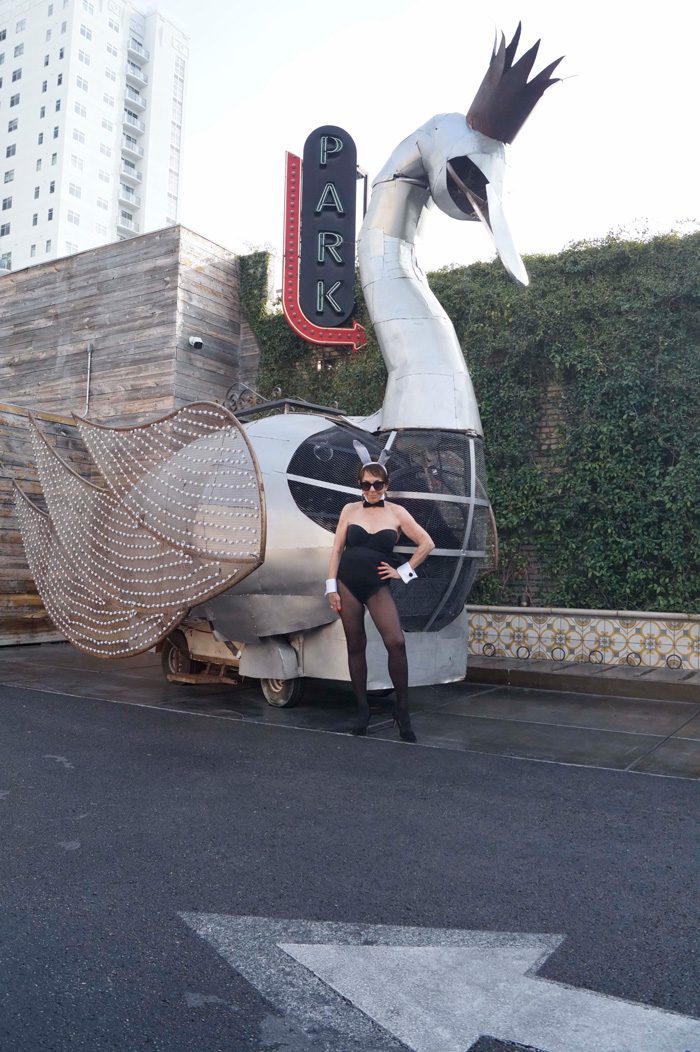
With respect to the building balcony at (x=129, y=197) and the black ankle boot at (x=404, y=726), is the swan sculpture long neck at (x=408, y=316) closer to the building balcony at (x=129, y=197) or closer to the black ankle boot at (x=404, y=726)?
the black ankle boot at (x=404, y=726)

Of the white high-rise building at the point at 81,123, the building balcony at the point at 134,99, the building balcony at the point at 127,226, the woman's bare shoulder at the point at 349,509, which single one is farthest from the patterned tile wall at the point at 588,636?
the building balcony at the point at 134,99

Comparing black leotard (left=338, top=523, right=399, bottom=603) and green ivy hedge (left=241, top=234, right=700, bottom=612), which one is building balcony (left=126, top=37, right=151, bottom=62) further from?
black leotard (left=338, top=523, right=399, bottom=603)

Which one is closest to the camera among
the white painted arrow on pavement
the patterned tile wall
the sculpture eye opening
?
the white painted arrow on pavement

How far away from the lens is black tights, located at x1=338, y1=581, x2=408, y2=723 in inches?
180

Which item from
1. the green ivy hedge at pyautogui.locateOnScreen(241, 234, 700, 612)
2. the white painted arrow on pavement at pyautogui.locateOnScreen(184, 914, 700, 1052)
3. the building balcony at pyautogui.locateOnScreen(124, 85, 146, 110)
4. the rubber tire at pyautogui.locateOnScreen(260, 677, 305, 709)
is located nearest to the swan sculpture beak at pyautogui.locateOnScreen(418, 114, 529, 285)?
the rubber tire at pyautogui.locateOnScreen(260, 677, 305, 709)

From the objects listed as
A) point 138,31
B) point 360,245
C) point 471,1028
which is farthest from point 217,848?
point 138,31

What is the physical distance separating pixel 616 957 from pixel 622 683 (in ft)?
16.9

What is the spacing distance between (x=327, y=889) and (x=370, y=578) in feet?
7.73

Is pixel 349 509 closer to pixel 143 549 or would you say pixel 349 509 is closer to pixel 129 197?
pixel 143 549

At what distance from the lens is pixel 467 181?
564cm

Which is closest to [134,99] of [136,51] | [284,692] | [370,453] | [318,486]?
[136,51]

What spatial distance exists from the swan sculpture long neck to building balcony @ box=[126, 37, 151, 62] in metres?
65.9

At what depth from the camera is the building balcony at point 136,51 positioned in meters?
60.0

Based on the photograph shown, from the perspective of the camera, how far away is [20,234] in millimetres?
56375
